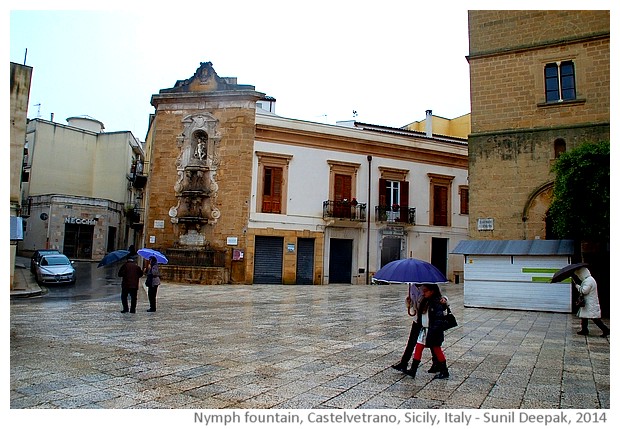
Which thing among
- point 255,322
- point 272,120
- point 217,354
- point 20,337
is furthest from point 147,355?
point 272,120

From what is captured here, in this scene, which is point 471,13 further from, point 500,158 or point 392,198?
point 392,198

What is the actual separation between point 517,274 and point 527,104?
5.46 meters

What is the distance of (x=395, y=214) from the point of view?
2320cm

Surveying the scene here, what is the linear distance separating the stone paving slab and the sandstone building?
4.68 metres

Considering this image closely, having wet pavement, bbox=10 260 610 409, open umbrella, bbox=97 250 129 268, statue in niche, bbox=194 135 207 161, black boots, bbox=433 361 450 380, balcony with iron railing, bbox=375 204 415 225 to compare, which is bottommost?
wet pavement, bbox=10 260 610 409

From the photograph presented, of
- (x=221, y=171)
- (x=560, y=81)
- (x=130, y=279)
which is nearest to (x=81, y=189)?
(x=221, y=171)

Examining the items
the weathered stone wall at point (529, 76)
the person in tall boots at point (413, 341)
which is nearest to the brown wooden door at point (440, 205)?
the weathered stone wall at point (529, 76)

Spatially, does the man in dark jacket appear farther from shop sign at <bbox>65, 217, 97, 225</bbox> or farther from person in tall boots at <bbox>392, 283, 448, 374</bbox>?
shop sign at <bbox>65, 217, 97, 225</bbox>

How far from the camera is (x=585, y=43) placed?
539 inches

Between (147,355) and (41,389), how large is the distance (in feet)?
5.25

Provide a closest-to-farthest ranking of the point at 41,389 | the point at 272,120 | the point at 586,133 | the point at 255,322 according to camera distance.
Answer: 1. the point at 41,389
2. the point at 255,322
3. the point at 586,133
4. the point at 272,120

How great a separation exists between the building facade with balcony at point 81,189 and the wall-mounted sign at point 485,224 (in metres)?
25.5

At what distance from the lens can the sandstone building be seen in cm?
1360

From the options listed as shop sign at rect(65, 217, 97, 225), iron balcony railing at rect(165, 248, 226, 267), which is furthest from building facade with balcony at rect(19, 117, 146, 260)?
iron balcony railing at rect(165, 248, 226, 267)
